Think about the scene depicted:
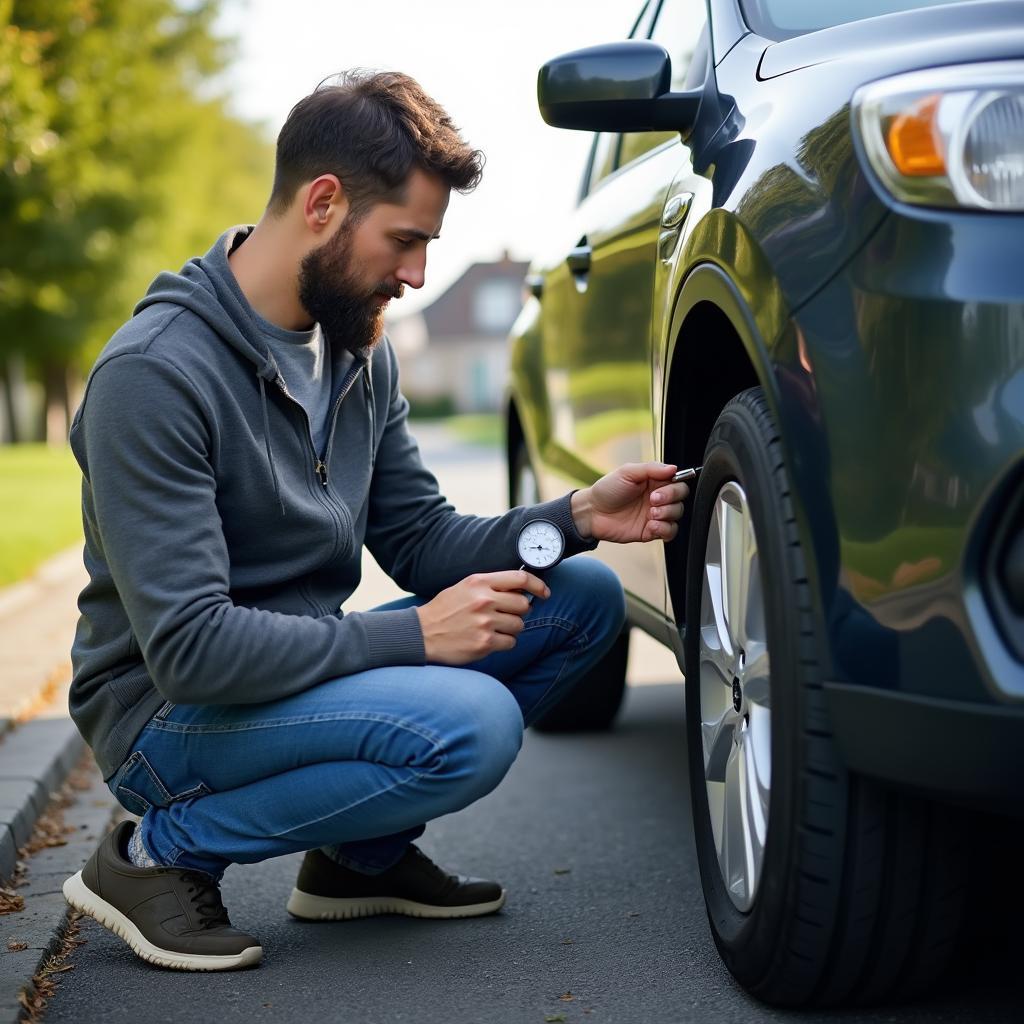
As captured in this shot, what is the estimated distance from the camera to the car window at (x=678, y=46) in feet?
10.0

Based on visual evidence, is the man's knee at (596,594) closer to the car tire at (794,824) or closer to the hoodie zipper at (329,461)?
the hoodie zipper at (329,461)

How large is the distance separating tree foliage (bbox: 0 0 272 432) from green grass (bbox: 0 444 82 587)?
261 centimetres

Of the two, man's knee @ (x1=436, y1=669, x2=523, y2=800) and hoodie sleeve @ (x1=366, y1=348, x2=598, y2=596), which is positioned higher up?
hoodie sleeve @ (x1=366, y1=348, x2=598, y2=596)

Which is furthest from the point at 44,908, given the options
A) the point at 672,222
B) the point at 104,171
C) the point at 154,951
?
the point at 104,171

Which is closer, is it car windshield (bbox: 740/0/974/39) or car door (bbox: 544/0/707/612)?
car windshield (bbox: 740/0/974/39)

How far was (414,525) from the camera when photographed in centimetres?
338

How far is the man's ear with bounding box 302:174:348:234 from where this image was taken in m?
2.82

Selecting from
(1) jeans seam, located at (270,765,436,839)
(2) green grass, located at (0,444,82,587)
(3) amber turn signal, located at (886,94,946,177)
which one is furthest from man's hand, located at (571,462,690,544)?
(2) green grass, located at (0,444,82,587)

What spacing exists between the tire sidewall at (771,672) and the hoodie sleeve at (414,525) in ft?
2.79

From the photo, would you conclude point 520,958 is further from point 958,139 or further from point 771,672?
point 958,139

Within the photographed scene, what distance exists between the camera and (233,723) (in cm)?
271

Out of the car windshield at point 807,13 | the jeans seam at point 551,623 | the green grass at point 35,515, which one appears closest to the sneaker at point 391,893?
the jeans seam at point 551,623

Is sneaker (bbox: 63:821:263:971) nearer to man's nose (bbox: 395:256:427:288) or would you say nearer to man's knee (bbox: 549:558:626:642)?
man's knee (bbox: 549:558:626:642)

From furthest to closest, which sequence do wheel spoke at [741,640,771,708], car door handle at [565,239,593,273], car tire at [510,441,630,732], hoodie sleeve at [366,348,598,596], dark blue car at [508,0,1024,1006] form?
car tire at [510,441,630,732], car door handle at [565,239,593,273], hoodie sleeve at [366,348,598,596], wheel spoke at [741,640,771,708], dark blue car at [508,0,1024,1006]
